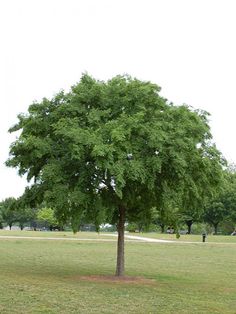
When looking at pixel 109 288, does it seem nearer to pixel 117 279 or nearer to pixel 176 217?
pixel 117 279

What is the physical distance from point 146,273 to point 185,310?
844 cm

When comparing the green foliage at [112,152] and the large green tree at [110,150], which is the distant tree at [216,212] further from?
the large green tree at [110,150]

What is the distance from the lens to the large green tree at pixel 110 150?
51.1ft

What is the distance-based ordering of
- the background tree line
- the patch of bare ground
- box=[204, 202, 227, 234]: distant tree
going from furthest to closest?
box=[204, 202, 227, 234]: distant tree
the background tree line
the patch of bare ground

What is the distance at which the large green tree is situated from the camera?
15.6m

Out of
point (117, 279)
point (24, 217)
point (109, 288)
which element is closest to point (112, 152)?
point (109, 288)

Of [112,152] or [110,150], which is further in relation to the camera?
[112,152]

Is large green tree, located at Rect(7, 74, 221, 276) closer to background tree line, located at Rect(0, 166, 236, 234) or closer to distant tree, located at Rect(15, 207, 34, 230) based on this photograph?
background tree line, located at Rect(0, 166, 236, 234)

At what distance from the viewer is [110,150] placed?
49.6 ft

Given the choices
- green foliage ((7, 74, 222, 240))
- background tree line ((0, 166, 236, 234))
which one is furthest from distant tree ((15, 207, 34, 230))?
green foliage ((7, 74, 222, 240))

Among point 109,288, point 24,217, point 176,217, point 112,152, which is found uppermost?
point 112,152

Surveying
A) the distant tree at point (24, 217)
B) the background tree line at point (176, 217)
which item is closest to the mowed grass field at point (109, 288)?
the background tree line at point (176, 217)

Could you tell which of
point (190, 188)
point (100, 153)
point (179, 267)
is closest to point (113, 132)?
point (100, 153)

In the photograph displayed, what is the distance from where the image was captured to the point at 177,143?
16.1 m
